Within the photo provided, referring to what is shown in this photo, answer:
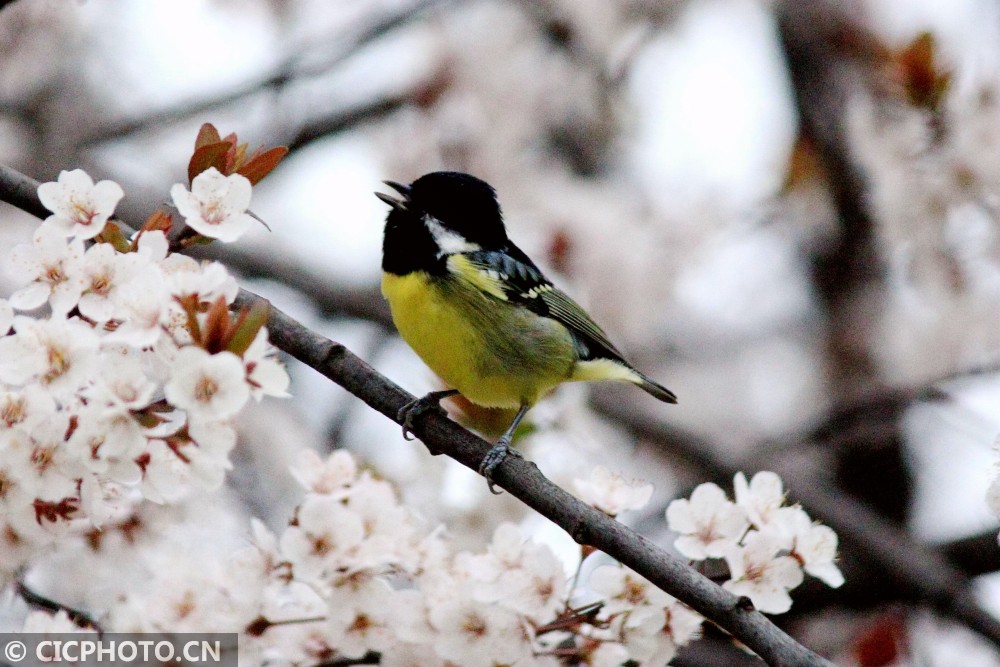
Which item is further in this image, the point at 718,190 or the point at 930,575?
the point at 718,190

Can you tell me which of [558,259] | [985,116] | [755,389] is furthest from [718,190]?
[755,389]

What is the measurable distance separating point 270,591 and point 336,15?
14.9ft

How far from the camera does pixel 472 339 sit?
3289 millimetres

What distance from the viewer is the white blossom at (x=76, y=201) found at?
196 cm

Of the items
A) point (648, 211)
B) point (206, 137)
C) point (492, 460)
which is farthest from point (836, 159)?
point (206, 137)

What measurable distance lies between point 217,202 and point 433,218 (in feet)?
5.18

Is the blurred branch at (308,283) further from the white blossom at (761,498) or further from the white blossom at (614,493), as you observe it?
the white blossom at (761,498)

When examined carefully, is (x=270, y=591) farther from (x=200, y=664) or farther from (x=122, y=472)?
(x=122, y=472)

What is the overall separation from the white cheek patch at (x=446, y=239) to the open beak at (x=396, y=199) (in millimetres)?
98

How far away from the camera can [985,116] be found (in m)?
3.86

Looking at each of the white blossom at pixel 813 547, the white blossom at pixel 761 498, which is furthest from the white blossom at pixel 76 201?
the white blossom at pixel 813 547

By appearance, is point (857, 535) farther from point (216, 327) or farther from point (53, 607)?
point (216, 327)

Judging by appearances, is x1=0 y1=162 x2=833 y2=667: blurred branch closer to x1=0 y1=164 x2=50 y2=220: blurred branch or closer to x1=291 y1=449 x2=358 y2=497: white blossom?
x1=0 y1=164 x2=50 y2=220: blurred branch

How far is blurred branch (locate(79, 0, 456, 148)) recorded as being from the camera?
4.86 meters
